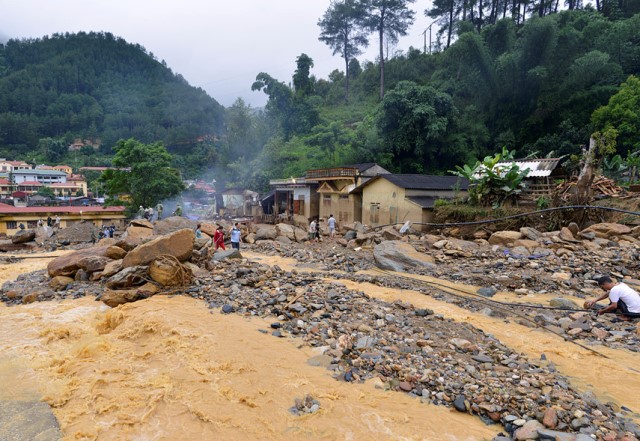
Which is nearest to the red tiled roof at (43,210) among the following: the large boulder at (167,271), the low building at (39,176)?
the large boulder at (167,271)

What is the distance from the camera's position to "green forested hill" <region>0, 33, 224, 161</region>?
87125 millimetres

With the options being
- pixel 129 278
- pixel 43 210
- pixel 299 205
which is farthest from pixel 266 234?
pixel 43 210

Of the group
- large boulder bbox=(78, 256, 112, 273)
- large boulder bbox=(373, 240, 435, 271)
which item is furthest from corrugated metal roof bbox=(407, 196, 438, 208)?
large boulder bbox=(78, 256, 112, 273)

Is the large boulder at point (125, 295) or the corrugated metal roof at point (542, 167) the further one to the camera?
the corrugated metal roof at point (542, 167)

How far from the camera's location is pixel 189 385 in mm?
5965

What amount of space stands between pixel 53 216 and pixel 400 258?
32532 millimetres

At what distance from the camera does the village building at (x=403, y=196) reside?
66.1ft

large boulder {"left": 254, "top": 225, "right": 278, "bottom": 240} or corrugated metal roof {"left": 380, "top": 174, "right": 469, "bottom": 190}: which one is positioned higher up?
corrugated metal roof {"left": 380, "top": 174, "right": 469, "bottom": 190}

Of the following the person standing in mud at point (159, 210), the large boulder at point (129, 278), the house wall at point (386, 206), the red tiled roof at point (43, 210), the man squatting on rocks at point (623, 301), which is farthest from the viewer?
the red tiled roof at point (43, 210)

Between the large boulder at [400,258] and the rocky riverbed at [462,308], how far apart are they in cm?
5

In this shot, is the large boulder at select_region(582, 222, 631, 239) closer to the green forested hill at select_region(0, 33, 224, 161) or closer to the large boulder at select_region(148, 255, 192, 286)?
the large boulder at select_region(148, 255, 192, 286)

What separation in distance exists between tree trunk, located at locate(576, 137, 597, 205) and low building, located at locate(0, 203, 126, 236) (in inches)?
1296

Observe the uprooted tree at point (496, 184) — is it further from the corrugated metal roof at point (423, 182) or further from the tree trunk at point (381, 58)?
the tree trunk at point (381, 58)

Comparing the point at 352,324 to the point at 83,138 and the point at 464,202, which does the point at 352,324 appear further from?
the point at 83,138
